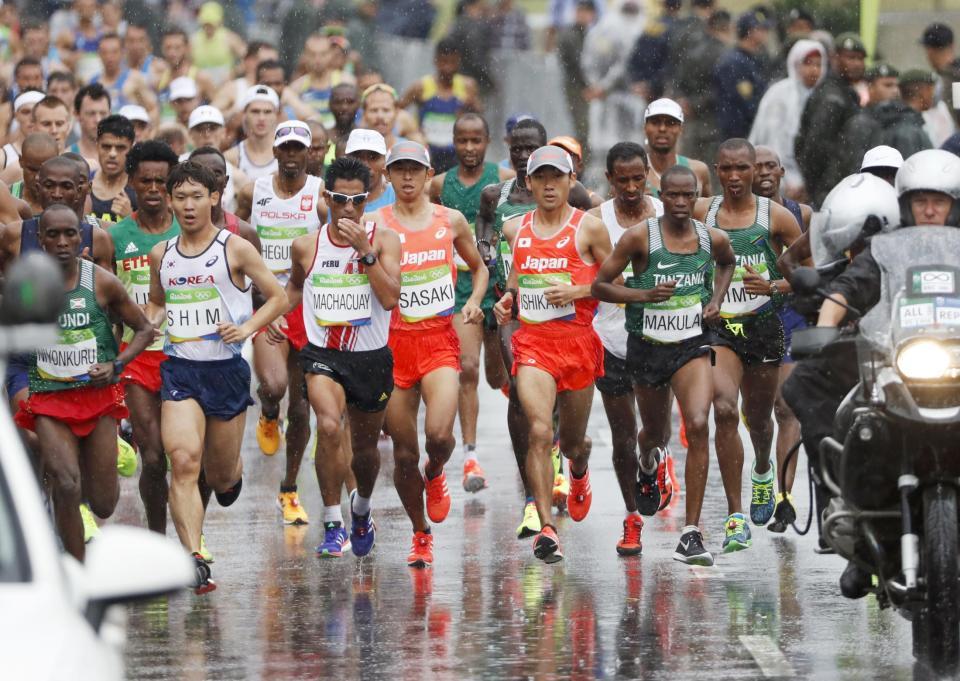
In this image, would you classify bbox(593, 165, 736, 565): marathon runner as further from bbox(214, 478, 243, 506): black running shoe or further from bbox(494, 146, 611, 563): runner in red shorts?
bbox(214, 478, 243, 506): black running shoe

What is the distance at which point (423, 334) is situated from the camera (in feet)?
39.5

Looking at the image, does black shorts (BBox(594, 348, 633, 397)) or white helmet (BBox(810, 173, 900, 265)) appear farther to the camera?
black shorts (BBox(594, 348, 633, 397))

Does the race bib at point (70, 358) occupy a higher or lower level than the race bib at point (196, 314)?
lower

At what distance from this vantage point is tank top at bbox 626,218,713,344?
39.1 ft

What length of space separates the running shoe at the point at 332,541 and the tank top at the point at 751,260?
2.38 m

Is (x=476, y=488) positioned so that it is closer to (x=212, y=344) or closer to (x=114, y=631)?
(x=212, y=344)

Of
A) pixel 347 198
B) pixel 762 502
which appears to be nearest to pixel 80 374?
pixel 347 198

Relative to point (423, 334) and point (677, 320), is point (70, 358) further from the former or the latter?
point (677, 320)

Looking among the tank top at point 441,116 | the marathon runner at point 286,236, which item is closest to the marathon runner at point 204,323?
the marathon runner at point 286,236

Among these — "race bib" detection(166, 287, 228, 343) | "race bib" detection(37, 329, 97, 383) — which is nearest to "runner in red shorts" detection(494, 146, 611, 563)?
"race bib" detection(166, 287, 228, 343)

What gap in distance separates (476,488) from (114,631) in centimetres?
879

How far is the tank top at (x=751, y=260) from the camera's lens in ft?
41.5

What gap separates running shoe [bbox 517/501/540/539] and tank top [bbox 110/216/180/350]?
2.14 m

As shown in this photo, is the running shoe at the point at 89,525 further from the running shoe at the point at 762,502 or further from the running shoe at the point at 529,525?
the running shoe at the point at 762,502
